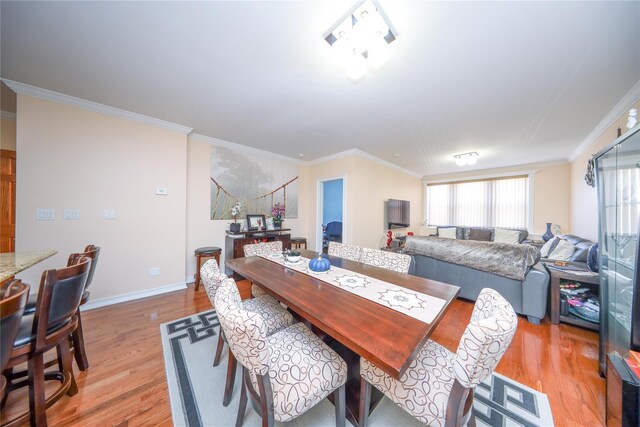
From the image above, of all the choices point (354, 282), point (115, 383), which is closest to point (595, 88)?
point (354, 282)

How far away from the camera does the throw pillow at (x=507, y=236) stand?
4.88m

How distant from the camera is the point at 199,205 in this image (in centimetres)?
358

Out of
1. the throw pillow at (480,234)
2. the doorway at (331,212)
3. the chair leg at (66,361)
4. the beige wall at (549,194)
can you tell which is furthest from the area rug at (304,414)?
the beige wall at (549,194)

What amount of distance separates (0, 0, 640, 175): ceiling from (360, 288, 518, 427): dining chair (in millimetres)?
1777

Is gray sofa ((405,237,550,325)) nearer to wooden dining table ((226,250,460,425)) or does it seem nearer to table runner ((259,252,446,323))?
wooden dining table ((226,250,460,425))

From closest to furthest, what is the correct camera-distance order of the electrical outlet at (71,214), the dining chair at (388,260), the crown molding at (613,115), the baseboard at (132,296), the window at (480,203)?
the dining chair at (388,260) → the crown molding at (613,115) → the electrical outlet at (71,214) → the baseboard at (132,296) → the window at (480,203)

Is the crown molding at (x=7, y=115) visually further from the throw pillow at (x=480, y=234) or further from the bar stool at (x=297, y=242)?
the throw pillow at (x=480, y=234)

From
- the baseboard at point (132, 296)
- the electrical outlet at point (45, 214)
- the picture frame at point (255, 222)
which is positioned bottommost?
the baseboard at point (132, 296)

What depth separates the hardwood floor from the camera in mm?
1302

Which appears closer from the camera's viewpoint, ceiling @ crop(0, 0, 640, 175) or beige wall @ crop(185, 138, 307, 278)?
ceiling @ crop(0, 0, 640, 175)

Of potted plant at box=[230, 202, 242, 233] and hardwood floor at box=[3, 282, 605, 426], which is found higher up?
potted plant at box=[230, 202, 242, 233]

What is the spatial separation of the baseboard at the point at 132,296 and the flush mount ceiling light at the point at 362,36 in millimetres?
3595

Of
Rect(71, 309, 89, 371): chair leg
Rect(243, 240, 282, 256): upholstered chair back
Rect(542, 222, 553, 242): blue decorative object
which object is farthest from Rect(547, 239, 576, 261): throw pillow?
Rect(71, 309, 89, 371): chair leg

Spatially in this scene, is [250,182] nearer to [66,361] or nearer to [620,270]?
[66,361]
